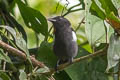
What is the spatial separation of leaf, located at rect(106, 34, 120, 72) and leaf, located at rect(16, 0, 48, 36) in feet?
2.54

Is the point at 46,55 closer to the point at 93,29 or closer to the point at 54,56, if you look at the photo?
the point at 54,56

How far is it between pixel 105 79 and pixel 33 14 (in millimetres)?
727

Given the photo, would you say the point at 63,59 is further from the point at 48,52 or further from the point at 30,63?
the point at 30,63

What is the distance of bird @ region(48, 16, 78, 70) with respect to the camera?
2920 millimetres

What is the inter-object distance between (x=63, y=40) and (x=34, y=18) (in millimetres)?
336

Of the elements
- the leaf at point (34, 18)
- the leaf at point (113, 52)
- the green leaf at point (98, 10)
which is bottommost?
the leaf at point (113, 52)

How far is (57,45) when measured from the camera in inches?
115

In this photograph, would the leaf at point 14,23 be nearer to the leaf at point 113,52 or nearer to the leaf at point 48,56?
the leaf at point 48,56

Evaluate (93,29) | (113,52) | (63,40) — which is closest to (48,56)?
(63,40)

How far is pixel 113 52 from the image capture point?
2.05 metres

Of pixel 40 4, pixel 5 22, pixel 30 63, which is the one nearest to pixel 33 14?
pixel 5 22

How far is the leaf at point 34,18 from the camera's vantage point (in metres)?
2.74

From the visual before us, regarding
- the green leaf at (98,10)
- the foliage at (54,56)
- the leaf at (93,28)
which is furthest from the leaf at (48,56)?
the green leaf at (98,10)

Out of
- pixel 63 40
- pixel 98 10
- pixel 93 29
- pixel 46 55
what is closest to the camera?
pixel 98 10
